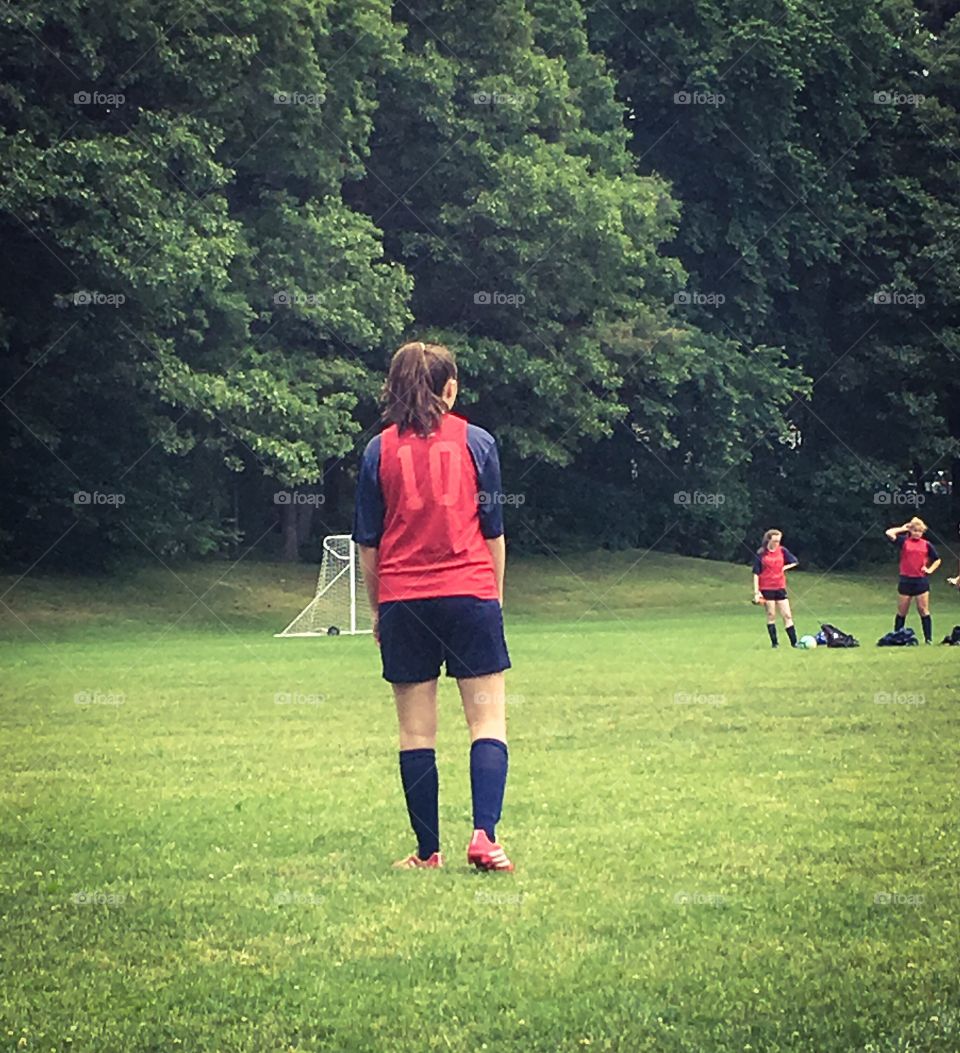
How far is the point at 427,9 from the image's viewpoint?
44.2 meters

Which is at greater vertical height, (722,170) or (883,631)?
(722,170)

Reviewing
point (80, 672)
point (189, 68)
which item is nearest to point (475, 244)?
point (189, 68)

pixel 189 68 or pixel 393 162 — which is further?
pixel 393 162

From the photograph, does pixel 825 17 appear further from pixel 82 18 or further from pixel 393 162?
pixel 82 18

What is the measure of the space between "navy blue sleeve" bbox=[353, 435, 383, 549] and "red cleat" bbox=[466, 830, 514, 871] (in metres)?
1.31

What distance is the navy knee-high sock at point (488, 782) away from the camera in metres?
7.95

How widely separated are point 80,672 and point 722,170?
33043 millimetres

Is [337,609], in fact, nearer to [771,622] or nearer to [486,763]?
[771,622]

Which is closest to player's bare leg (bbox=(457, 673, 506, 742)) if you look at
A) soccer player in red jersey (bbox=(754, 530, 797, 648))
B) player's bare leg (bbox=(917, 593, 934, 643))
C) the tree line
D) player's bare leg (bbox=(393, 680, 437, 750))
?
player's bare leg (bbox=(393, 680, 437, 750))

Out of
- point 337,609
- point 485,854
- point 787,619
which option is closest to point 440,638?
point 485,854

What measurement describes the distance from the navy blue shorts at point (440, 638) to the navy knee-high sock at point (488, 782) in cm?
33

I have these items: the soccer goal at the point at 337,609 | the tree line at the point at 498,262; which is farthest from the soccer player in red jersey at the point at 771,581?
the soccer goal at the point at 337,609

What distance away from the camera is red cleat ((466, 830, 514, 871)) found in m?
7.88

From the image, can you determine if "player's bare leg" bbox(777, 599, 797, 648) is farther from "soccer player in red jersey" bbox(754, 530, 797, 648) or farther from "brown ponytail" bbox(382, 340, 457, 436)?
"brown ponytail" bbox(382, 340, 457, 436)
